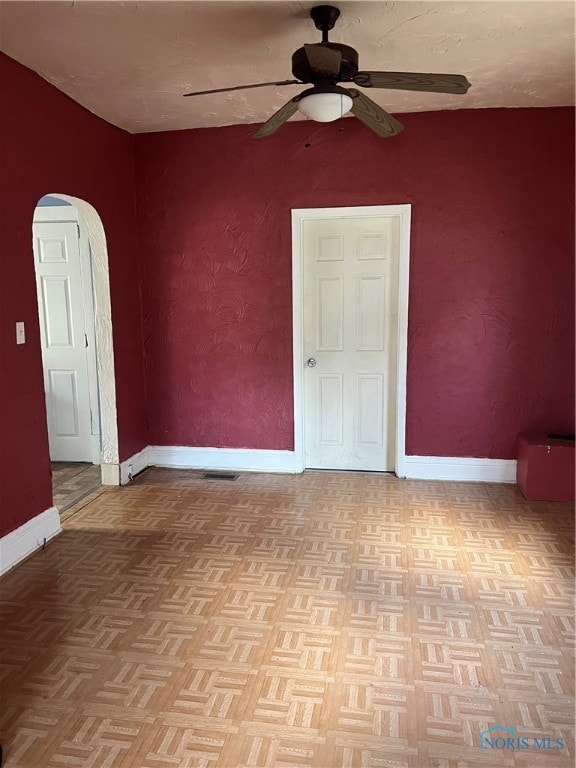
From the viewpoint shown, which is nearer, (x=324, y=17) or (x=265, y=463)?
(x=324, y=17)

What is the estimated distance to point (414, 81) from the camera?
232cm

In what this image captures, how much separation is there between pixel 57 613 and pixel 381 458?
8.84ft

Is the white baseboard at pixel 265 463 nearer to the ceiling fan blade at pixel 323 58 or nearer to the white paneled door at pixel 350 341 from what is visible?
the white paneled door at pixel 350 341

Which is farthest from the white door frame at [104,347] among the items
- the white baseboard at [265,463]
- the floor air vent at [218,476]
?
the floor air vent at [218,476]

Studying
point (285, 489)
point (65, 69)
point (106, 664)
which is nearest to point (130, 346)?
point (285, 489)

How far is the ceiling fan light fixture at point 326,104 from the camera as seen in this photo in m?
2.36

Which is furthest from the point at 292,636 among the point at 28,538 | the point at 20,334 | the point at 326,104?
the point at 326,104

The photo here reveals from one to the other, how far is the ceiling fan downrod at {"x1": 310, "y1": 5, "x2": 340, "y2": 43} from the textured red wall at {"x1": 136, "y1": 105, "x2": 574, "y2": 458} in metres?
1.59

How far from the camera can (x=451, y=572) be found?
119 inches

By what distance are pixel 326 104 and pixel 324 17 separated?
0.46 m

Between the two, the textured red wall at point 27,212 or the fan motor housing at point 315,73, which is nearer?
the fan motor housing at point 315,73

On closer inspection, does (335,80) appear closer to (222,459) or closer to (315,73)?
(315,73)

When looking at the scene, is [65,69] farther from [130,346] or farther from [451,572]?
[451,572]

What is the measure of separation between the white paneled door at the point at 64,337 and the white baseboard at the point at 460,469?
107 inches
